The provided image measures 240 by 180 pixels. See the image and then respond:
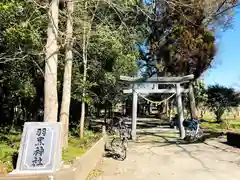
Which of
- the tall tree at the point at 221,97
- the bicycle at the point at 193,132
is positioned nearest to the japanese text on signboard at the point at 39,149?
the bicycle at the point at 193,132

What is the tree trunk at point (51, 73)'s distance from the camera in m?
7.29

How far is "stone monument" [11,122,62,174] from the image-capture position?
5328mm

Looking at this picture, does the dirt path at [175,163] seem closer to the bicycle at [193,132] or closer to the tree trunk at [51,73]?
the bicycle at [193,132]

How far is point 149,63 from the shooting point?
24891 millimetres

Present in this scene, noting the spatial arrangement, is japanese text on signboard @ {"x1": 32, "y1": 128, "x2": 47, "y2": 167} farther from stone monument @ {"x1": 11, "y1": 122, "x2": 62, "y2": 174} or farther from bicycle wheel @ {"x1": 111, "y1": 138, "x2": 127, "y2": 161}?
bicycle wheel @ {"x1": 111, "y1": 138, "x2": 127, "y2": 161}

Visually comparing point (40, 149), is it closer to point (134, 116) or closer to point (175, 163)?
point (175, 163)

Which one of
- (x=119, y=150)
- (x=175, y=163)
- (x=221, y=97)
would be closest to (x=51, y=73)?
(x=119, y=150)

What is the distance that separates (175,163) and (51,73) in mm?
4265

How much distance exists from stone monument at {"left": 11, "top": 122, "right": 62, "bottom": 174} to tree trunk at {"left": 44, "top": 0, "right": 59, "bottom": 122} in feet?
4.08

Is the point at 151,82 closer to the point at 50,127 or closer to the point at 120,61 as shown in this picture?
the point at 120,61

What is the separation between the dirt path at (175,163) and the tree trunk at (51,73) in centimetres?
186

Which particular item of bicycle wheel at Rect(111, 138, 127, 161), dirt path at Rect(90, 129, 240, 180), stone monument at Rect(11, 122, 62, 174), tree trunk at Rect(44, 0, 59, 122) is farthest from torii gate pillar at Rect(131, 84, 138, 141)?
stone monument at Rect(11, 122, 62, 174)

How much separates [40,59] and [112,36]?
9.86 feet

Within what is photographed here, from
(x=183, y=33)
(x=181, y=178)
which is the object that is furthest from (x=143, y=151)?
(x=183, y=33)
